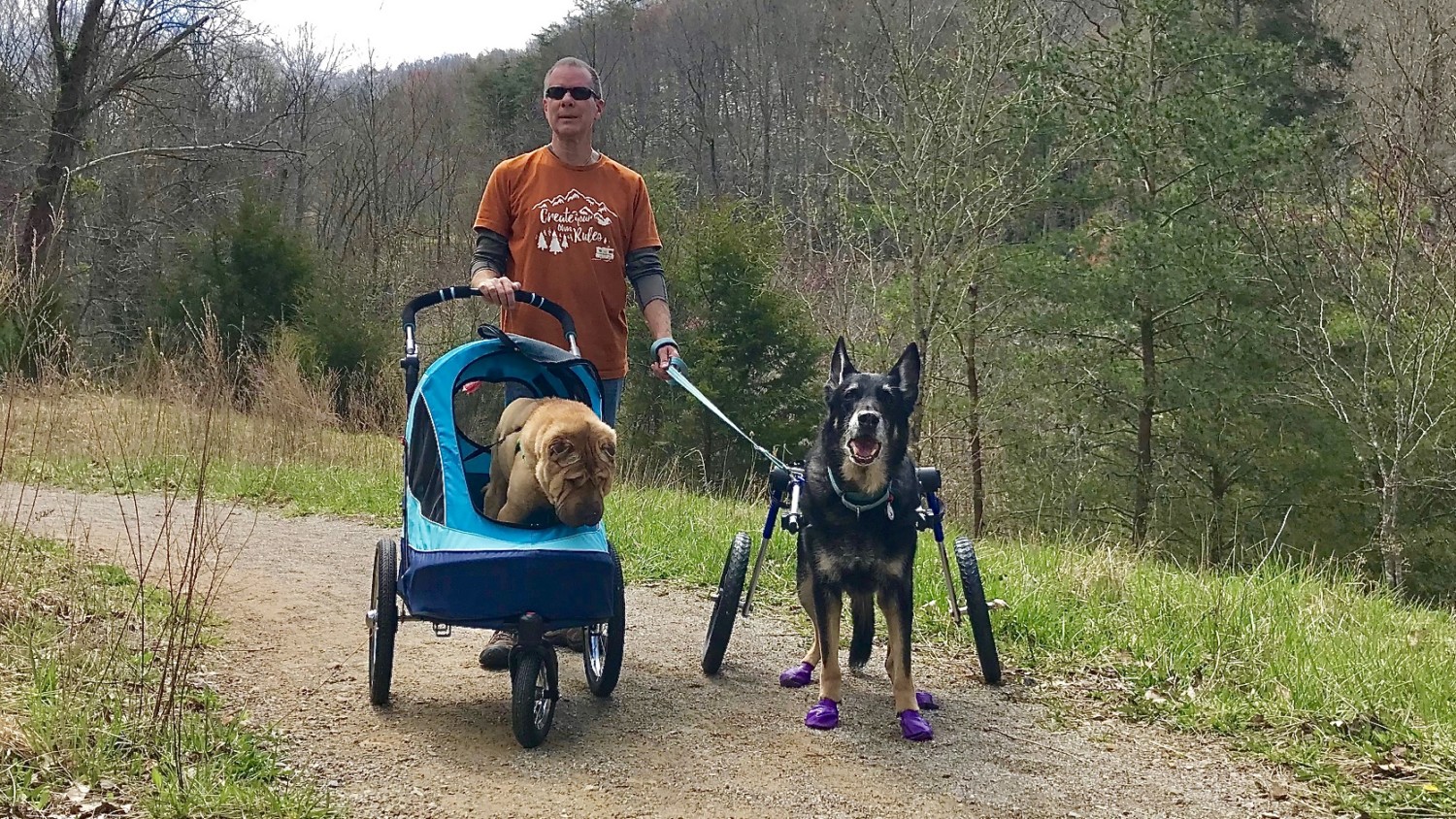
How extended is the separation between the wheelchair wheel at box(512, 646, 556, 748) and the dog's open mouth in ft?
3.86

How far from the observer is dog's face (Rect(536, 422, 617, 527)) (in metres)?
3.21

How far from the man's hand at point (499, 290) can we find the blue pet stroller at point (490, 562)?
79 millimetres

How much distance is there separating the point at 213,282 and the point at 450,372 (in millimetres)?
19882

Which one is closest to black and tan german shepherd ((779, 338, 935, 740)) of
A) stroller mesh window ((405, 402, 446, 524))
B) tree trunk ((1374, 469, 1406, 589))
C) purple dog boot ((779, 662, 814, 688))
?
purple dog boot ((779, 662, 814, 688))

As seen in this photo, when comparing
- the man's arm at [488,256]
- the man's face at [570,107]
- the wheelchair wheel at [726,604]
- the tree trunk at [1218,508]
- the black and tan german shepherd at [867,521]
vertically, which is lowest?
the tree trunk at [1218,508]

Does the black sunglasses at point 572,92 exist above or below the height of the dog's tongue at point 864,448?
above

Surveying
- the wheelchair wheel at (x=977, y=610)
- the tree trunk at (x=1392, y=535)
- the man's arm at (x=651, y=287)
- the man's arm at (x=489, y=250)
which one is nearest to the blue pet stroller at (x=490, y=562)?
the man's arm at (x=489, y=250)

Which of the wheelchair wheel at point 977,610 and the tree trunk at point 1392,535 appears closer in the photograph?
the wheelchair wheel at point 977,610

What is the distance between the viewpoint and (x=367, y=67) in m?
31.2

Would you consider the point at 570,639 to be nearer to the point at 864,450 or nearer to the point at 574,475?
the point at 574,475

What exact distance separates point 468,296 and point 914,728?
220cm

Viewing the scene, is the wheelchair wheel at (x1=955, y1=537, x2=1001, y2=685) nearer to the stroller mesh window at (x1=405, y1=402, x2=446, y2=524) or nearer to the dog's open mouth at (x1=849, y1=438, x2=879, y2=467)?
the dog's open mouth at (x1=849, y1=438, x2=879, y2=467)

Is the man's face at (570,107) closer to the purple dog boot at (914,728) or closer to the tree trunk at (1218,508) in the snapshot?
the purple dog boot at (914,728)

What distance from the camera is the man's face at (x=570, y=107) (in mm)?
3977
